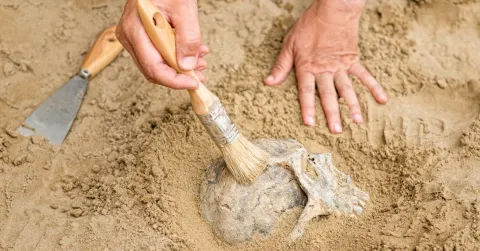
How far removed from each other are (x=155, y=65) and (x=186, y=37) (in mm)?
156

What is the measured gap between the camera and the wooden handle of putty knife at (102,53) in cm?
324

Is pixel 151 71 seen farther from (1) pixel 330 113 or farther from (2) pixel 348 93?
(2) pixel 348 93

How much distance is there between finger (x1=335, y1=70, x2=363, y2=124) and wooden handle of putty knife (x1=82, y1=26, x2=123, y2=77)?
1.24 metres

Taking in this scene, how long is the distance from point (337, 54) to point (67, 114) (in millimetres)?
1464

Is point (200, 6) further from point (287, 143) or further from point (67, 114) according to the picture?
point (287, 143)

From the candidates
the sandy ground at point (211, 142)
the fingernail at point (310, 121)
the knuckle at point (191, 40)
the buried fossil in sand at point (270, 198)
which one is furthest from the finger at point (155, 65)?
the fingernail at point (310, 121)

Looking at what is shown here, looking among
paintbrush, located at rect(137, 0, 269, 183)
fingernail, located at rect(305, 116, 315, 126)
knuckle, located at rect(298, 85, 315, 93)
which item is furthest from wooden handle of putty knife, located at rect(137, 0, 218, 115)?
knuckle, located at rect(298, 85, 315, 93)

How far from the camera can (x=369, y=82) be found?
3121 millimetres

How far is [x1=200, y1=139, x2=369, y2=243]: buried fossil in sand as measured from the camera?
7.91 feet

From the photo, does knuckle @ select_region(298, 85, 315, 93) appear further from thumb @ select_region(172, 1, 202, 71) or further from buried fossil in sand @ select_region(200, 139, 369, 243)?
thumb @ select_region(172, 1, 202, 71)

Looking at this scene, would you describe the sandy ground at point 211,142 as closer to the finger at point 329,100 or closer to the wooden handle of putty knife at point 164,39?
the finger at point 329,100

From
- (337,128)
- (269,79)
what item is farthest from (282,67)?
(337,128)

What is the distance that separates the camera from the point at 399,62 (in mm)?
3258

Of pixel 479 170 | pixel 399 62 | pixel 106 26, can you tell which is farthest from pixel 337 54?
pixel 106 26
